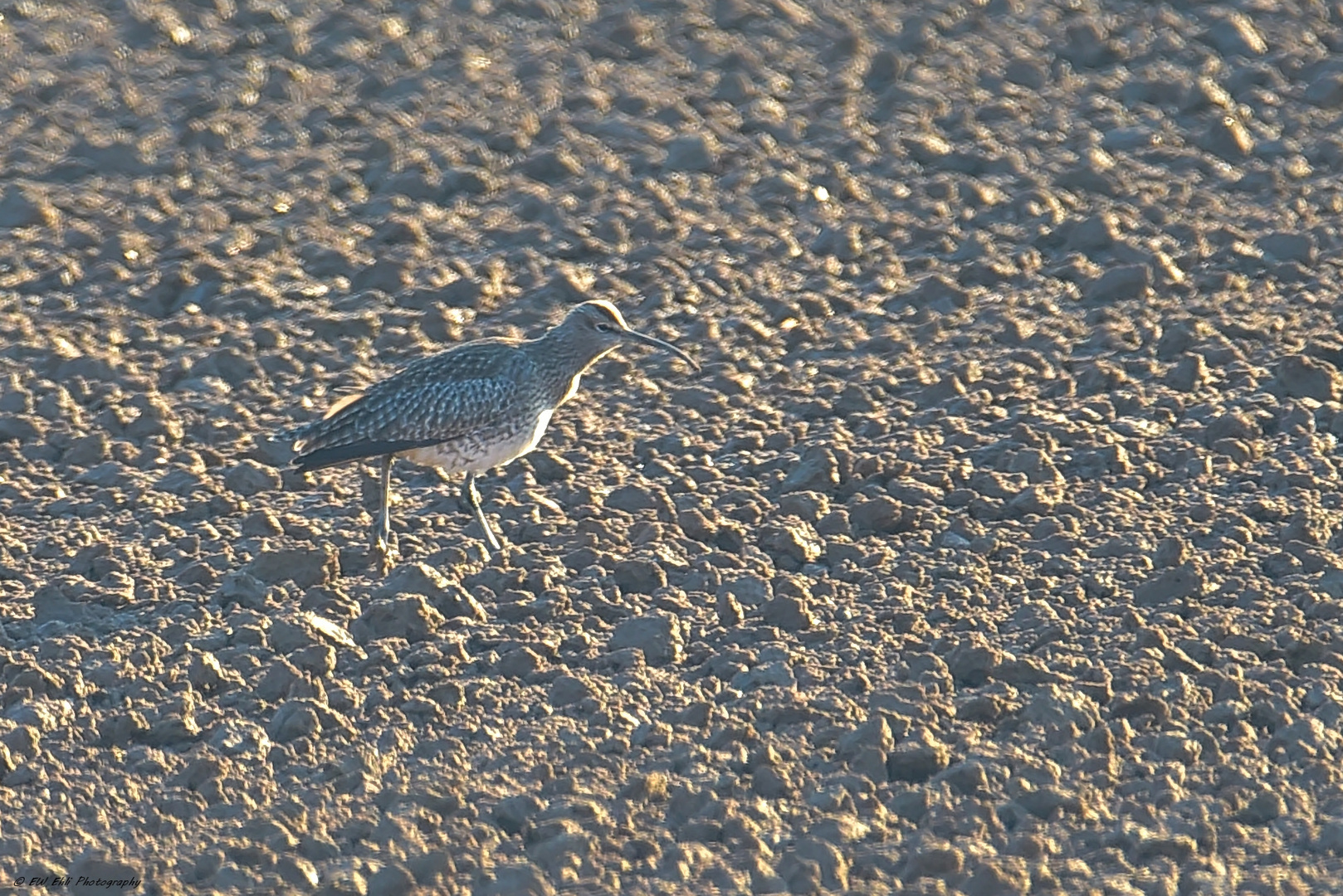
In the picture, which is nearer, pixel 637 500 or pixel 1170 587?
pixel 1170 587

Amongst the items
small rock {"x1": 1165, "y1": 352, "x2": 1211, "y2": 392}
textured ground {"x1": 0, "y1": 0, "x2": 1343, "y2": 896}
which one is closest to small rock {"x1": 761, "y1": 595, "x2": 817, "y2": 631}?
textured ground {"x1": 0, "y1": 0, "x2": 1343, "y2": 896}

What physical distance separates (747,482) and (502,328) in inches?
72.5

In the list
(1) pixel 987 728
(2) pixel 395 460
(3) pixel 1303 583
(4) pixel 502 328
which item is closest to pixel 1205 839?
(1) pixel 987 728

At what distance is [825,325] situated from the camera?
1135cm

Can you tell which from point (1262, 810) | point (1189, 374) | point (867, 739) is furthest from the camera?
point (1189, 374)

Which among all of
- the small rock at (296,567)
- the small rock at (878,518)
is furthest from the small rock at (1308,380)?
the small rock at (296,567)

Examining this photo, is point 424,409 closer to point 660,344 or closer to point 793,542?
point 660,344

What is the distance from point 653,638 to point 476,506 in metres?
1.24

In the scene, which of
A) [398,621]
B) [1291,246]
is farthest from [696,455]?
[1291,246]

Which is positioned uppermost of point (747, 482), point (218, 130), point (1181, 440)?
point (1181, 440)

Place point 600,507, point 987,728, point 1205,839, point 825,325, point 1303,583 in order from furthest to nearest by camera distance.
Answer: point 825,325
point 600,507
point 1303,583
point 987,728
point 1205,839

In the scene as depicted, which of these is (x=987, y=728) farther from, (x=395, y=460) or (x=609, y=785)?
(x=395, y=460)

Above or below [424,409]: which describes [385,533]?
below

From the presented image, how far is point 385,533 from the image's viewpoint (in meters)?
9.71
